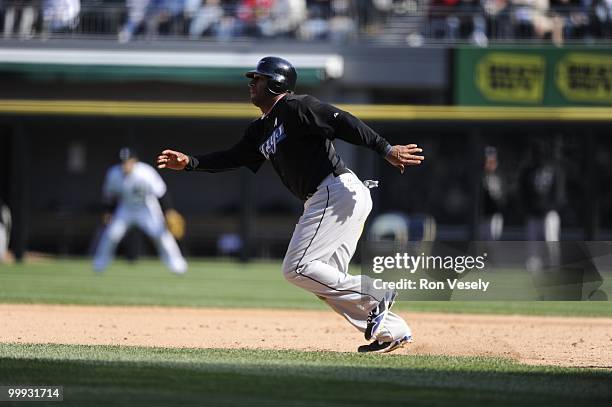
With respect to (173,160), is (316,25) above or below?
below

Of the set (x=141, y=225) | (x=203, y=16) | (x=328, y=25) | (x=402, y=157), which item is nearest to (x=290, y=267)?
(x=402, y=157)

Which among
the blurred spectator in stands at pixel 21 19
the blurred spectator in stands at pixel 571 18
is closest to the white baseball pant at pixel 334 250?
the blurred spectator in stands at pixel 571 18

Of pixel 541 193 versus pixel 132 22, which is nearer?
pixel 541 193

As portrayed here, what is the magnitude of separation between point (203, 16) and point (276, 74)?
50.8 ft

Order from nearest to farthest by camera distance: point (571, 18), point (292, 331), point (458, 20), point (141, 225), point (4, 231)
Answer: point (292, 331)
point (141, 225)
point (4, 231)
point (571, 18)
point (458, 20)

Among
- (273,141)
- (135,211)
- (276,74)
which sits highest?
(276,74)

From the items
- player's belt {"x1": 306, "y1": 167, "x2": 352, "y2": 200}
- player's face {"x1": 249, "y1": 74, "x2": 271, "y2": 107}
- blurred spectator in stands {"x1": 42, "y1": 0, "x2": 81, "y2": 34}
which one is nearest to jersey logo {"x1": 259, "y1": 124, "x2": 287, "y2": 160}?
player's face {"x1": 249, "y1": 74, "x2": 271, "y2": 107}

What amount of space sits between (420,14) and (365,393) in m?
A: 17.1

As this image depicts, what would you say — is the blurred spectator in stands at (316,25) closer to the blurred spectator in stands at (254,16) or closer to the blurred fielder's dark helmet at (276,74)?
the blurred spectator in stands at (254,16)

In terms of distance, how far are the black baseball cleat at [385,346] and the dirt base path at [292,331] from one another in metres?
0.35

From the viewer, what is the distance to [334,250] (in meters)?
7.59

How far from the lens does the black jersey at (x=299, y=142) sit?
A: 7.34 m

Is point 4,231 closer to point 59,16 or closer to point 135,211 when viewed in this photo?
point 135,211

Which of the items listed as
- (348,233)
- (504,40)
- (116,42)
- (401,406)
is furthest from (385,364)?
(116,42)
